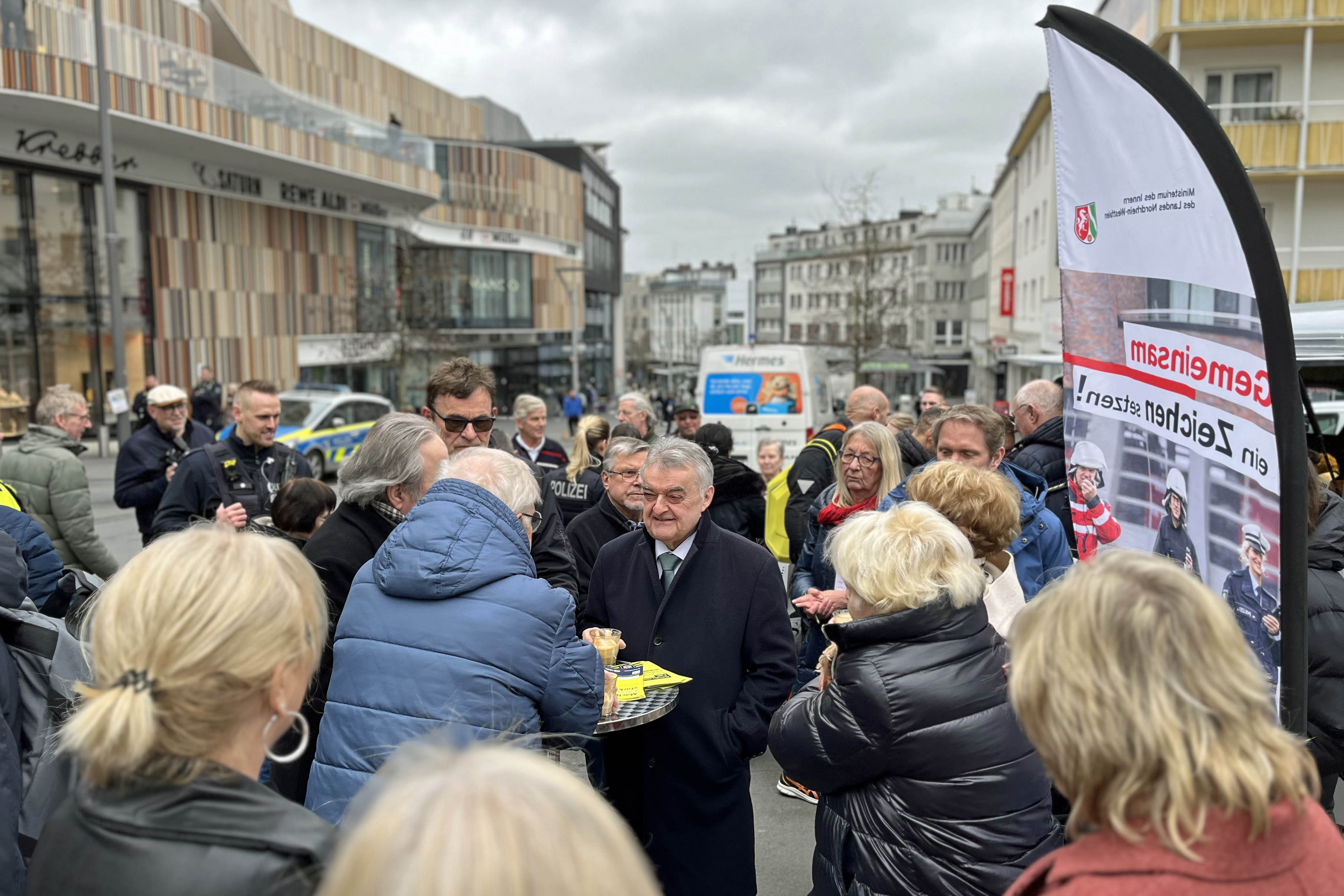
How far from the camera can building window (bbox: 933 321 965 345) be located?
265 ft

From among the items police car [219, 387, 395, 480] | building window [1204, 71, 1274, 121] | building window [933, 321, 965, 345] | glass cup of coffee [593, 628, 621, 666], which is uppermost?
building window [1204, 71, 1274, 121]

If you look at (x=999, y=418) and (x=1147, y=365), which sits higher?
(x=1147, y=365)

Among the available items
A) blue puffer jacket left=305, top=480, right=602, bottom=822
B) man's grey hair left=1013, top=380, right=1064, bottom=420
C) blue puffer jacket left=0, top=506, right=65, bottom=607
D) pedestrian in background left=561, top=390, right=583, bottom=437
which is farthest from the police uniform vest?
pedestrian in background left=561, top=390, right=583, bottom=437

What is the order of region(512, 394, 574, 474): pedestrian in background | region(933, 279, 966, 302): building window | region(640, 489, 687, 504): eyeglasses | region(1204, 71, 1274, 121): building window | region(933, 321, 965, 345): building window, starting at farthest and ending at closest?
region(933, 321, 965, 345): building window < region(933, 279, 966, 302): building window < region(1204, 71, 1274, 121): building window < region(512, 394, 574, 474): pedestrian in background < region(640, 489, 687, 504): eyeglasses

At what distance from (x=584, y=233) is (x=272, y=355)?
29.8m

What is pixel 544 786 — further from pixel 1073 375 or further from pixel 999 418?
pixel 999 418

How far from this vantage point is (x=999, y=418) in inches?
186

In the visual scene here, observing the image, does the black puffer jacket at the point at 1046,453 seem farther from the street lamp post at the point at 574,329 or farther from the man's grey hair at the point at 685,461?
the street lamp post at the point at 574,329

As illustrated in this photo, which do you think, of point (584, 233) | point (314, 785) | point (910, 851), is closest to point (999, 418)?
point (910, 851)

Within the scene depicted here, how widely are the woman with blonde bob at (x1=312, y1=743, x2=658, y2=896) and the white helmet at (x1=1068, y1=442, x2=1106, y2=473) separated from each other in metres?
2.22

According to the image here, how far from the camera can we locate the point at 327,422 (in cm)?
1920

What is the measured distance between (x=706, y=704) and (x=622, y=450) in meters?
2.15

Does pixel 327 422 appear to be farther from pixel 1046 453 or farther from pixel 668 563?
pixel 668 563

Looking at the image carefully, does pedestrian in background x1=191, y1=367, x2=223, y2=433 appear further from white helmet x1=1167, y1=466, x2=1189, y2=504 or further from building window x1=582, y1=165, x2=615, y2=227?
building window x1=582, y1=165, x2=615, y2=227
